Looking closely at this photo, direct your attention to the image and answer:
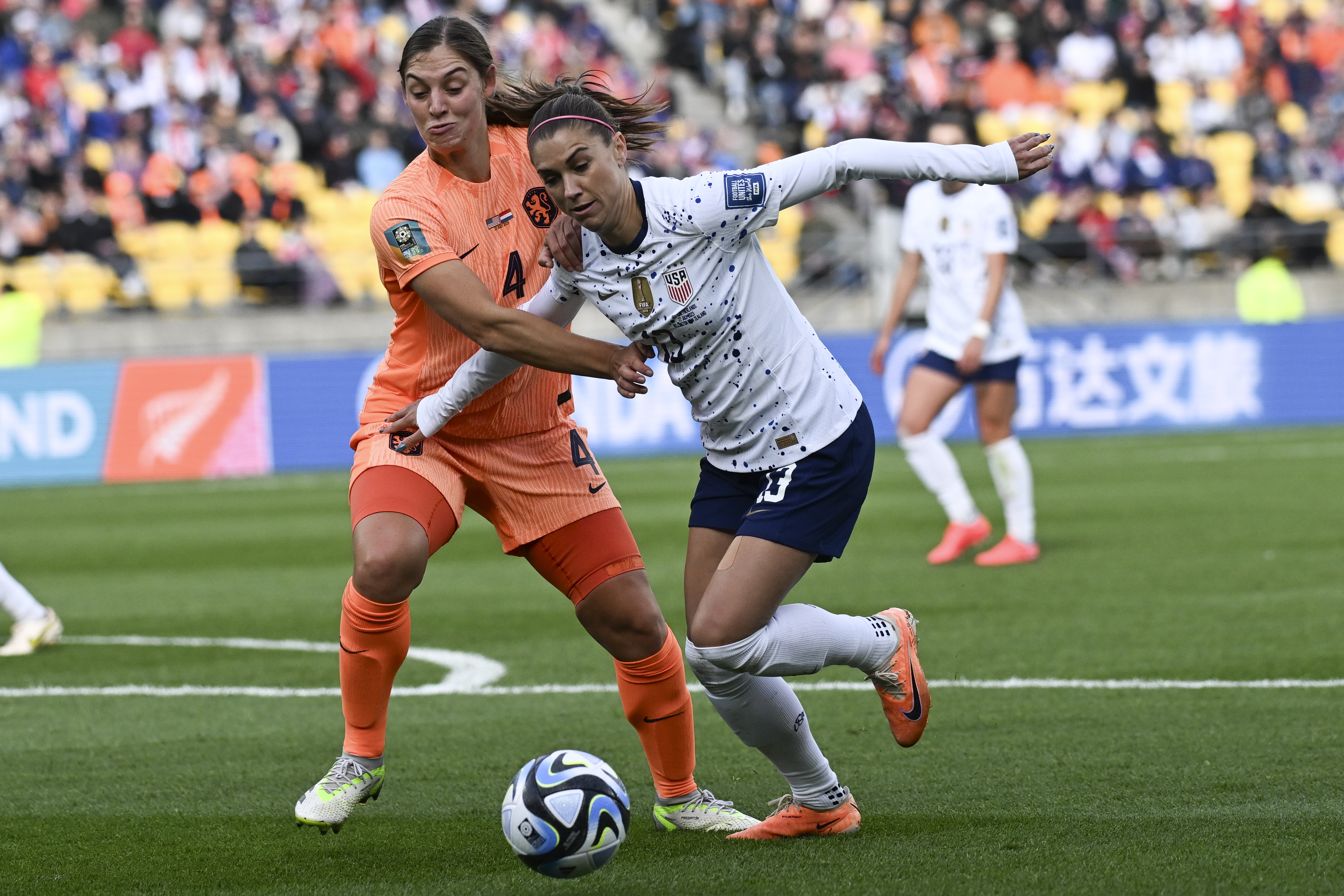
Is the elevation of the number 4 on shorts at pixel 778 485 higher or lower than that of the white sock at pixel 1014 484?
higher

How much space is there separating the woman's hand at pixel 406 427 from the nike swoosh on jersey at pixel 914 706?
1.46 m

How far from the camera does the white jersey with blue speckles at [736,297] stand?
403cm

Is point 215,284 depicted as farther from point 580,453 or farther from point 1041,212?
point 580,453

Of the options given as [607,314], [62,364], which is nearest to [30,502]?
[62,364]

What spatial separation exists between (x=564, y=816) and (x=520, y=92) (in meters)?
2.06

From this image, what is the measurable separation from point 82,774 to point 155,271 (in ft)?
46.9

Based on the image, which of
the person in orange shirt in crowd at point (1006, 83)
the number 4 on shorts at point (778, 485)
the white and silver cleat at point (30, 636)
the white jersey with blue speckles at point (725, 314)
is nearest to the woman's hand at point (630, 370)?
the white jersey with blue speckles at point (725, 314)

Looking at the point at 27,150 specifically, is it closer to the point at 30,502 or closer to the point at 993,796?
the point at 30,502

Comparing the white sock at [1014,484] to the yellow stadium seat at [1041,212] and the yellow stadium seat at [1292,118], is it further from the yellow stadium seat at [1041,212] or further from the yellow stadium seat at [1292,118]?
the yellow stadium seat at [1292,118]

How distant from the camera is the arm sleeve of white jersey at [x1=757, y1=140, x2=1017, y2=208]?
4.02 meters

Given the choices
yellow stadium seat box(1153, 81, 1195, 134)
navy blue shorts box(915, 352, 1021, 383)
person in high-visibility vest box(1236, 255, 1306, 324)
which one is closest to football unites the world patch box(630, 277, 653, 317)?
navy blue shorts box(915, 352, 1021, 383)

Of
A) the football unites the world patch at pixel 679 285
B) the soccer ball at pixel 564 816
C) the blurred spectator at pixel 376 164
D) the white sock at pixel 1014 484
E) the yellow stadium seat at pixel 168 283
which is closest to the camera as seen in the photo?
the soccer ball at pixel 564 816

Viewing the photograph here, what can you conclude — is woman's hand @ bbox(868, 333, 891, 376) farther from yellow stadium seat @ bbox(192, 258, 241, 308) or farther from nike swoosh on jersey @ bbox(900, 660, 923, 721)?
yellow stadium seat @ bbox(192, 258, 241, 308)

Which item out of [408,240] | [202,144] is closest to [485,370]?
[408,240]
